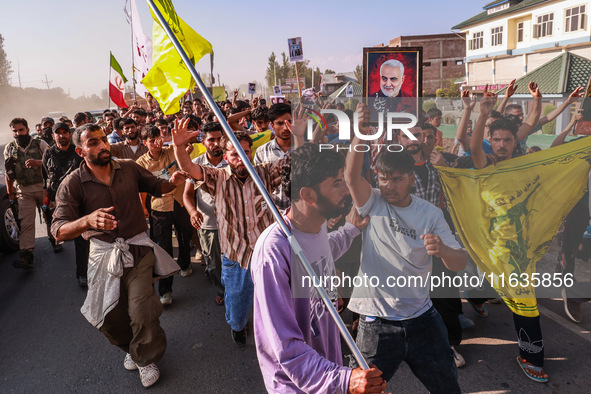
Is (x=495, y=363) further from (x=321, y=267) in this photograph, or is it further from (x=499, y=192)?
(x=321, y=267)

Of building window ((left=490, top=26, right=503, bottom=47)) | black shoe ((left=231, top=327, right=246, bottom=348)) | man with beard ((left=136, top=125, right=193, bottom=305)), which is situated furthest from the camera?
building window ((left=490, top=26, right=503, bottom=47))

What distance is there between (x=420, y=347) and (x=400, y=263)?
54cm

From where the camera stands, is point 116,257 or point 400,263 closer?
point 400,263

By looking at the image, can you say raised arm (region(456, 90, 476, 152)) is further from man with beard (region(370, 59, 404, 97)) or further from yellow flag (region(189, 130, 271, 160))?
yellow flag (region(189, 130, 271, 160))

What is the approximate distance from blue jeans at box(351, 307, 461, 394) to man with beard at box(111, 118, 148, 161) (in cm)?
468

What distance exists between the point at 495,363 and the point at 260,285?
260 centimetres

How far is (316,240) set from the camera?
195cm

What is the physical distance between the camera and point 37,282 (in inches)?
230

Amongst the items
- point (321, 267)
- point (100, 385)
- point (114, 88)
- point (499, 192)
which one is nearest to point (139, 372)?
point (100, 385)

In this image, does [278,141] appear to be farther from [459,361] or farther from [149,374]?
[459,361]

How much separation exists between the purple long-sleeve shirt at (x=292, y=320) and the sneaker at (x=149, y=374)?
1.98m

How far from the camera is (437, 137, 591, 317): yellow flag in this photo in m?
2.44

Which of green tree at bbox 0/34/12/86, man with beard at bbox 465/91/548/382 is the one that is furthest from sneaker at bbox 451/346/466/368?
A: green tree at bbox 0/34/12/86

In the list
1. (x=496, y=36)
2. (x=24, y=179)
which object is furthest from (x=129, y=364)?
(x=496, y=36)
